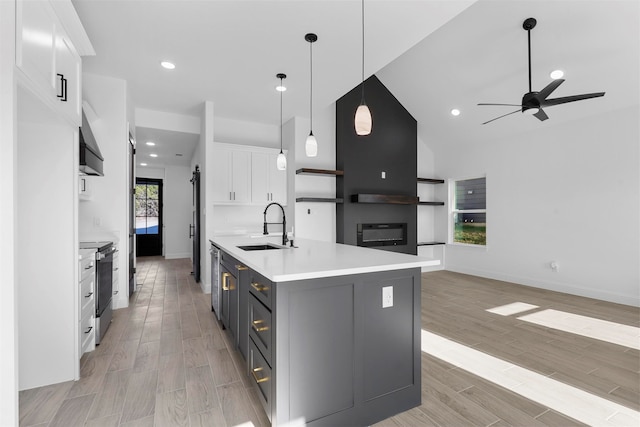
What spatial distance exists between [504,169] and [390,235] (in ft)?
7.93

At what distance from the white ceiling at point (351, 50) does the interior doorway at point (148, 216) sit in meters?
3.77

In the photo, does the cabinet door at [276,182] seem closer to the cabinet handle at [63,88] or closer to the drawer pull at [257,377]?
the cabinet handle at [63,88]

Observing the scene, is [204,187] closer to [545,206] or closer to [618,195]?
[545,206]

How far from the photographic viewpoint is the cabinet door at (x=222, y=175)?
5.10 metres

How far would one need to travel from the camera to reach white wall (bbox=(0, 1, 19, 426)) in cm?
131

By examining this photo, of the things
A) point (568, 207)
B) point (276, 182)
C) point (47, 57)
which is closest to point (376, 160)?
point (276, 182)

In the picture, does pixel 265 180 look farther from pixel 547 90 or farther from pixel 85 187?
pixel 547 90

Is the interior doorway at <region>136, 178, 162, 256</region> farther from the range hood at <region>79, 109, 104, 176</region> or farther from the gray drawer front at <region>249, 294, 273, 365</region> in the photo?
the gray drawer front at <region>249, 294, 273, 365</region>

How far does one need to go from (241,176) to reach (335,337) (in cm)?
405

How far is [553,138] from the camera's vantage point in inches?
198

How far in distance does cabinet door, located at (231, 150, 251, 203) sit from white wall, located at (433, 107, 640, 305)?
446cm

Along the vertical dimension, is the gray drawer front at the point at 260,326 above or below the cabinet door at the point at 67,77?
below

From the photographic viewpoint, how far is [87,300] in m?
2.62

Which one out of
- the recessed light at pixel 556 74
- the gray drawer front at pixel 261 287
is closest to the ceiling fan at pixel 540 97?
the recessed light at pixel 556 74
